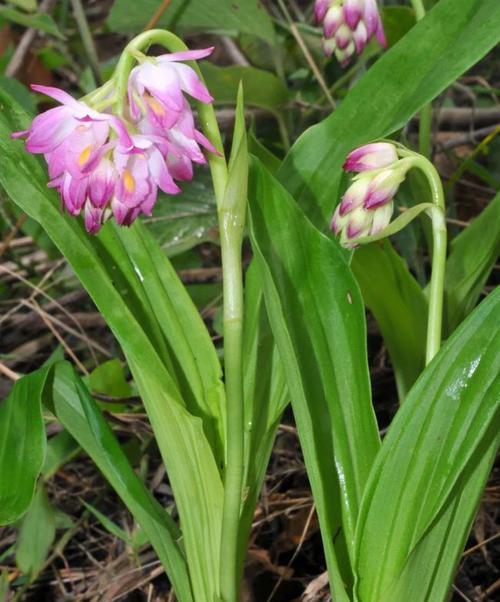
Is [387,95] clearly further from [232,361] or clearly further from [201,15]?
[201,15]

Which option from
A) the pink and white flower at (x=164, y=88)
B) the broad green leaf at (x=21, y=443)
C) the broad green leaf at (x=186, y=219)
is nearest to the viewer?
the pink and white flower at (x=164, y=88)

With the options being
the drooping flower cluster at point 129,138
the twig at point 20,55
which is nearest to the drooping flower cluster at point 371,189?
the drooping flower cluster at point 129,138

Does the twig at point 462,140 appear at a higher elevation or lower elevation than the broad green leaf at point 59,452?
higher

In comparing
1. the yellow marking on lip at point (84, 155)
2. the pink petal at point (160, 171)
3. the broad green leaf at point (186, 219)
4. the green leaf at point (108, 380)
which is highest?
the yellow marking on lip at point (84, 155)

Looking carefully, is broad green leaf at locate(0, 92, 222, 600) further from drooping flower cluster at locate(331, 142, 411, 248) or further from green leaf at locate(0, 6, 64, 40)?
green leaf at locate(0, 6, 64, 40)

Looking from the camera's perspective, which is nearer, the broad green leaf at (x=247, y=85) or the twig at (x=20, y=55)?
the broad green leaf at (x=247, y=85)

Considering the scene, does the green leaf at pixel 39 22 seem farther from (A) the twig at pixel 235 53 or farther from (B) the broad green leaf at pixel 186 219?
(A) the twig at pixel 235 53

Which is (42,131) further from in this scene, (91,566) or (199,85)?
(91,566)
